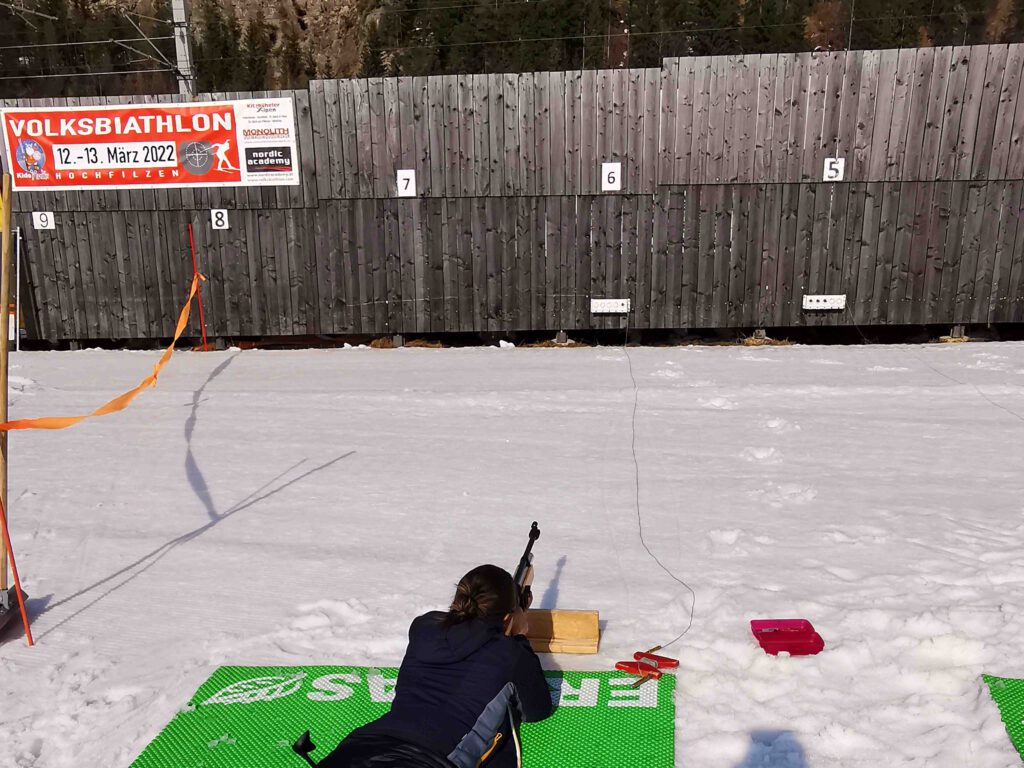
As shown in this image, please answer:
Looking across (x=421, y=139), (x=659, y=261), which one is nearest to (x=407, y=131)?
(x=421, y=139)

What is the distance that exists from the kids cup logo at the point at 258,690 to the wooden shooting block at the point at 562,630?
117 cm

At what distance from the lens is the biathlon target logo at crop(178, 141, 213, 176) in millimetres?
9914

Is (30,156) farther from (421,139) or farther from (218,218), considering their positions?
(421,139)

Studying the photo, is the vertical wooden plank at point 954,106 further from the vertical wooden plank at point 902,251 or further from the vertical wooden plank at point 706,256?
the vertical wooden plank at point 706,256

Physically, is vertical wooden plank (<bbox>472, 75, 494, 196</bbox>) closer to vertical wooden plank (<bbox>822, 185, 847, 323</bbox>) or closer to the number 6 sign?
the number 6 sign

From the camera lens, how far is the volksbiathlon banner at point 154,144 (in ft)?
32.2

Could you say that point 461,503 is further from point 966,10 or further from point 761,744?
point 966,10

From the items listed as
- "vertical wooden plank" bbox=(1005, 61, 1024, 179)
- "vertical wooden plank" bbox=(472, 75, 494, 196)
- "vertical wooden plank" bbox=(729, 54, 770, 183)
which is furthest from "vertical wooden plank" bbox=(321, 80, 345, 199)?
"vertical wooden plank" bbox=(1005, 61, 1024, 179)

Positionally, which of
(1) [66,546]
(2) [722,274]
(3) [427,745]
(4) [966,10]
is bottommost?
(1) [66,546]

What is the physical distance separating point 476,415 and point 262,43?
3566cm

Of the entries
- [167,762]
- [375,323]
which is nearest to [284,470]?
[167,762]

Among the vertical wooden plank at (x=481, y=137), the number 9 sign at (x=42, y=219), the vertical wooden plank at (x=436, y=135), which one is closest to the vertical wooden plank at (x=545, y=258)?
the vertical wooden plank at (x=481, y=137)

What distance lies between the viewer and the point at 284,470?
6508 mm

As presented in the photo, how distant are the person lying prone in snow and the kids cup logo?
106cm
